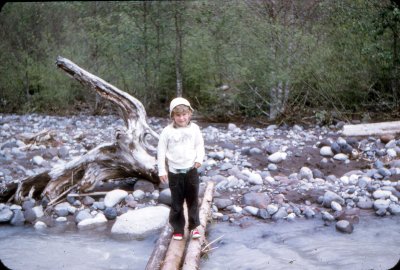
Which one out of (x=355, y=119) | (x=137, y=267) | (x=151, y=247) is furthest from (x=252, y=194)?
(x=355, y=119)

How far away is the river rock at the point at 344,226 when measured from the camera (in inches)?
224

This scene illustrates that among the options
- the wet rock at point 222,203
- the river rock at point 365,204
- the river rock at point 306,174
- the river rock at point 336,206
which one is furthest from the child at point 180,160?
the river rock at point 306,174

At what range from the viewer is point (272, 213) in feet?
20.6

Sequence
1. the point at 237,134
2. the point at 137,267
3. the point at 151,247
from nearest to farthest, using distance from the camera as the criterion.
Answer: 1. the point at 137,267
2. the point at 151,247
3. the point at 237,134

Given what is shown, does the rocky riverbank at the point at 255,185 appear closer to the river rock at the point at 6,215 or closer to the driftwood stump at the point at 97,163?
the river rock at the point at 6,215

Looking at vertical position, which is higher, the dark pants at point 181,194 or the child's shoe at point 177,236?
the dark pants at point 181,194

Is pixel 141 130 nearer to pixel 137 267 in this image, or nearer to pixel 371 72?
pixel 137 267

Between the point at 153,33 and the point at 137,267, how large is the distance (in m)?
11.0

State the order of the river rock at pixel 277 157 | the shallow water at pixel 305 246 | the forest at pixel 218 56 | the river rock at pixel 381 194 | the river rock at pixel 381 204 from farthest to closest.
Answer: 1. the forest at pixel 218 56
2. the river rock at pixel 277 157
3. the river rock at pixel 381 194
4. the river rock at pixel 381 204
5. the shallow water at pixel 305 246

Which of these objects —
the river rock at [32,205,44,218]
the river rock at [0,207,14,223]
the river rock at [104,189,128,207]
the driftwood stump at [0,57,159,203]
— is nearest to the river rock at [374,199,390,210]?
the driftwood stump at [0,57,159,203]

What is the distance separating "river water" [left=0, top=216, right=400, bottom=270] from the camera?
4.90 meters

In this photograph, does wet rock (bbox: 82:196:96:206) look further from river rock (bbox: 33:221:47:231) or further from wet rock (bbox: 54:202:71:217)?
river rock (bbox: 33:221:47:231)

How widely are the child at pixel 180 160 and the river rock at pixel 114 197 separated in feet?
6.14

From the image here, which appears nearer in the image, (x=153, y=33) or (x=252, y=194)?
(x=252, y=194)
